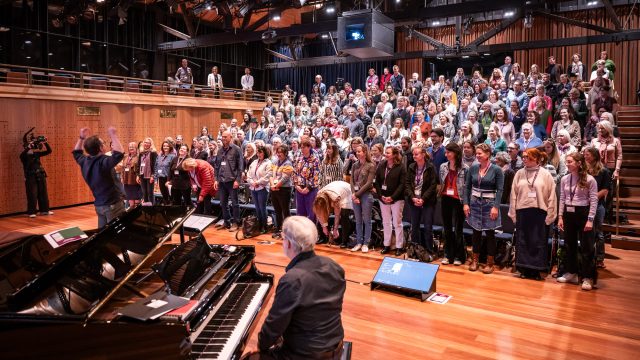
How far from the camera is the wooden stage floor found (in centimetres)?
361

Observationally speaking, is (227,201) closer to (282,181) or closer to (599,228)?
(282,181)

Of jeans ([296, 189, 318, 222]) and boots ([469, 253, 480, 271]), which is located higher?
jeans ([296, 189, 318, 222])

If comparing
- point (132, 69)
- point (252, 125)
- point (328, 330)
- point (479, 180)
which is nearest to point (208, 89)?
point (132, 69)

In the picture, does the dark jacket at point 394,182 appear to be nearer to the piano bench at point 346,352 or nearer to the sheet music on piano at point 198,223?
the sheet music on piano at point 198,223

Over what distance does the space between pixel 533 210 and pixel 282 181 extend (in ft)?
11.2

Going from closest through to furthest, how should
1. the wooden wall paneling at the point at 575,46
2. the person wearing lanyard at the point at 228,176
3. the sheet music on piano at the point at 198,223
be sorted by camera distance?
the sheet music on piano at the point at 198,223
the person wearing lanyard at the point at 228,176
the wooden wall paneling at the point at 575,46

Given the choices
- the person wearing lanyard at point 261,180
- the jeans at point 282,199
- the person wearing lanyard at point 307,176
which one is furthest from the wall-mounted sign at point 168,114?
the person wearing lanyard at point 307,176

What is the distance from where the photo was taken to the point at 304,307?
2197mm

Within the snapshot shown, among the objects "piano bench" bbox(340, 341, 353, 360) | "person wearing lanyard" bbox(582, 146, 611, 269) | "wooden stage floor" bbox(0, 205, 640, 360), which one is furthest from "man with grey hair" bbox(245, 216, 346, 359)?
"person wearing lanyard" bbox(582, 146, 611, 269)

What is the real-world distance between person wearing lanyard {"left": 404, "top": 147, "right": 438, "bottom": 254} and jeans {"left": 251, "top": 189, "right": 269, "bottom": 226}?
2.42 m

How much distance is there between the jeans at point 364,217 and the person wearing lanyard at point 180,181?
9.64ft

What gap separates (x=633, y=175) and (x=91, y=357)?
334 inches

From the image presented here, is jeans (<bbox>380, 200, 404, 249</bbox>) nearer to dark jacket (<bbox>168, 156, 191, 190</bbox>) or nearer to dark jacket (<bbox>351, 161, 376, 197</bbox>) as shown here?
dark jacket (<bbox>351, 161, 376, 197</bbox>)

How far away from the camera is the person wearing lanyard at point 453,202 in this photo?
5703 mm
